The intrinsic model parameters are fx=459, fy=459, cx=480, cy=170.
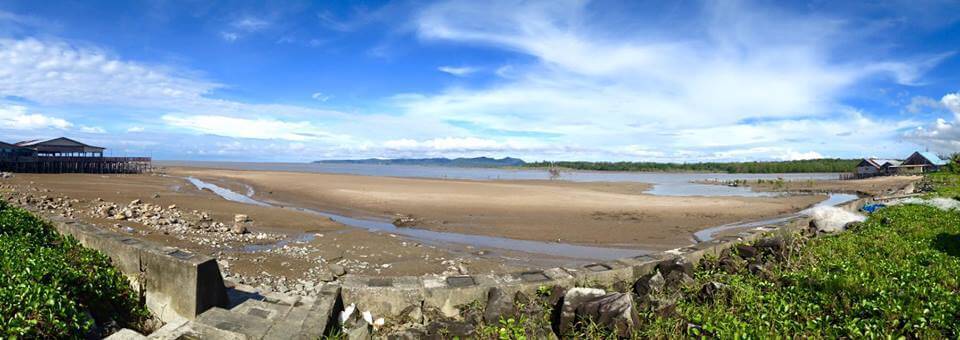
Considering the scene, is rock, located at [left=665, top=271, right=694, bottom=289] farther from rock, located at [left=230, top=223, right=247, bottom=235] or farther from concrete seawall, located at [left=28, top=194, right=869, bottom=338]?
rock, located at [left=230, top=223, right=247, bottom=235]

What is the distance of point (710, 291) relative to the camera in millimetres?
4965

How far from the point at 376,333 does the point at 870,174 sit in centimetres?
7973

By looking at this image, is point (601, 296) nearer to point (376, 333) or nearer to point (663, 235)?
point (376, 333)

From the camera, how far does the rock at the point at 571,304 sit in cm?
438

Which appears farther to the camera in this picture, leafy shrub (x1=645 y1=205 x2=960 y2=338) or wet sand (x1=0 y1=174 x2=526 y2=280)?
wet sand (x1=0 y1=174 x2=526 y2=280)

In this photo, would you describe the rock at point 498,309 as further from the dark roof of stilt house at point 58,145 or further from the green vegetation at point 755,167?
the green vegetation at point 755,167

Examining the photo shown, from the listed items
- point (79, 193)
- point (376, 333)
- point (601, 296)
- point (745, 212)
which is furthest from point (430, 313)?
point (79, 193)

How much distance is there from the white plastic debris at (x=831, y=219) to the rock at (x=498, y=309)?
929 centimetres

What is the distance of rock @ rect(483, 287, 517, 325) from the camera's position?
179 inches

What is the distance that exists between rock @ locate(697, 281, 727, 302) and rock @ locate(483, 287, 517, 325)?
2.08 metres

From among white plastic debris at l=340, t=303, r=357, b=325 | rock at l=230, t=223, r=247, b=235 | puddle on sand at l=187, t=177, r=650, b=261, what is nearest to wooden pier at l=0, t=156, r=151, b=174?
rock at l=230, t=223, r=247, b=235

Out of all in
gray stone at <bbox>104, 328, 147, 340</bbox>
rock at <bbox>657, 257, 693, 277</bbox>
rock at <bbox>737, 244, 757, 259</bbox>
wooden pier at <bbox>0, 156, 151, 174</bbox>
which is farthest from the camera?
wooden pier at <bbox>0, 156, 151, 174</bbox>

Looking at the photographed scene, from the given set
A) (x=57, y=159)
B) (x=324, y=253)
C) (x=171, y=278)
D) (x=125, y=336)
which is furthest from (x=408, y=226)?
(x=57, y=159)

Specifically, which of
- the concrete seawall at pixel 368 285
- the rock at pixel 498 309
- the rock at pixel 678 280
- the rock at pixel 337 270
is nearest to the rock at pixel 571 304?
the rock at pixel 498 309
